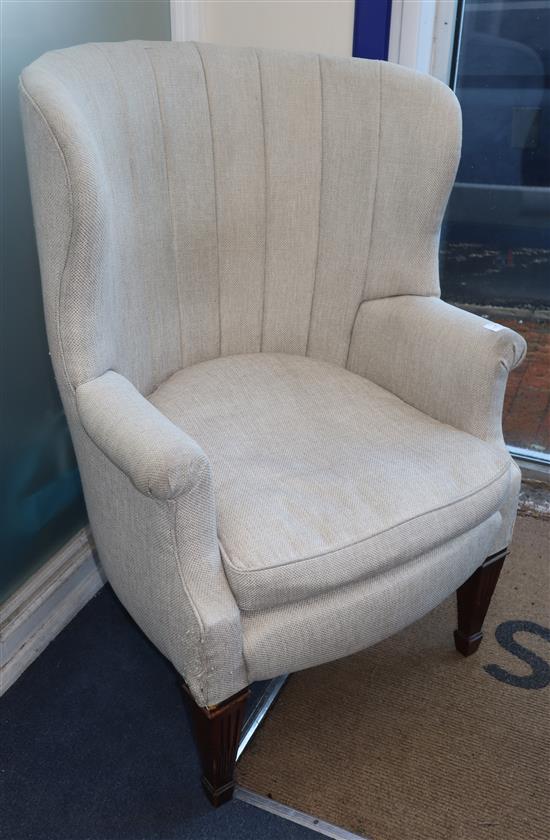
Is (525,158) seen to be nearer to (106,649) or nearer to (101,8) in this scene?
(101,8)

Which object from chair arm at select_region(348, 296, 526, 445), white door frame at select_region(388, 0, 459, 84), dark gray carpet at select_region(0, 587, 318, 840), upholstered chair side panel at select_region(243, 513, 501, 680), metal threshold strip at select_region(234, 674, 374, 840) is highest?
white door frame at select_region(388, 0, 459, 84)

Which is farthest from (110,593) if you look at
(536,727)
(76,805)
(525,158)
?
(525,158)

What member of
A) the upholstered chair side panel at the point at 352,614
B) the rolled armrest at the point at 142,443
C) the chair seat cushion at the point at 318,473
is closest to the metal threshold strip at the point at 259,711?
the upholstered chair side panel at the point at 352,614

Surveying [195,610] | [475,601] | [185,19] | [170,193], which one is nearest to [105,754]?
[195,610]

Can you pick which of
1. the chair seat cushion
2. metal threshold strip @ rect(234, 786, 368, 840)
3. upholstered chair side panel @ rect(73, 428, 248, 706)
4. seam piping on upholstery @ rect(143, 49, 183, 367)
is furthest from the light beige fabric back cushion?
metal threshold strip @ rect(234, 786, 368, 840)

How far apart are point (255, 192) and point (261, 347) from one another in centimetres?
31

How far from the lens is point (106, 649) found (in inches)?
57.3

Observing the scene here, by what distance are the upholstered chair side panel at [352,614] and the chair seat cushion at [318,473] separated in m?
0.03

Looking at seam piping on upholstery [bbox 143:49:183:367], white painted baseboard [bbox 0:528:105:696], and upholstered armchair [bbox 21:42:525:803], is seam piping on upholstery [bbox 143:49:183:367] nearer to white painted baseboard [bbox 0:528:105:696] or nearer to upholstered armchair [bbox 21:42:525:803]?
upholstered armchair [bbox 21:42:525:803]

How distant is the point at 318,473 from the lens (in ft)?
3.79

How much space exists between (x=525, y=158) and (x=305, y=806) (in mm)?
1518

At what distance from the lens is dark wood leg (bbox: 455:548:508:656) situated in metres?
1.34

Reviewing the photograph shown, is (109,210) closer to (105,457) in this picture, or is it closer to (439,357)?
(105,457)

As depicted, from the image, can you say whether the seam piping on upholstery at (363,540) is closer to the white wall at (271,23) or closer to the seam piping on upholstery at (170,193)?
the seam piping on upholstery at (170,193)
